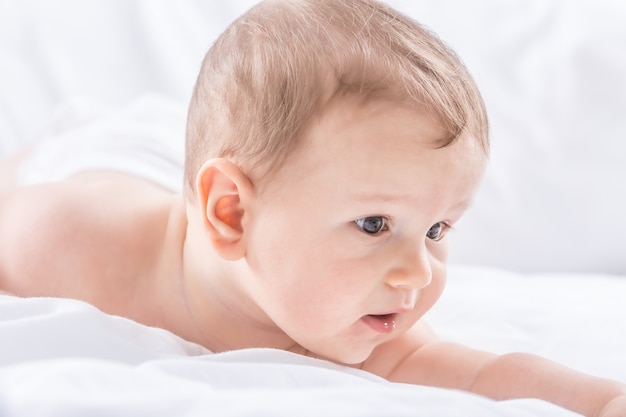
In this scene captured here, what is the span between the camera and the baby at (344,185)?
40.8 inches

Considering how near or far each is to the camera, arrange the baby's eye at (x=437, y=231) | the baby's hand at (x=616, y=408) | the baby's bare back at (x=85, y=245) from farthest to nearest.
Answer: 1. the baby's bare back at (x=85, y=245)
2. the baby's eye at (x=437, y=231)
3. the baby's hand at (x=616, y=408)

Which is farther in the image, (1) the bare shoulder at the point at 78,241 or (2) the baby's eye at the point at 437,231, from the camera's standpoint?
(1) the bare shoulder at the point at 78,241

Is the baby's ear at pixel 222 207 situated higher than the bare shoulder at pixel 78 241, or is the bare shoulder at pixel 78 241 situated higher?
the baby's ear at pixel 222 207

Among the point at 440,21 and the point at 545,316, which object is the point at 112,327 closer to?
the point at 545,316

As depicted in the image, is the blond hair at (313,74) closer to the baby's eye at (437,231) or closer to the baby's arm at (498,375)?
the baby's eye at (437,231)

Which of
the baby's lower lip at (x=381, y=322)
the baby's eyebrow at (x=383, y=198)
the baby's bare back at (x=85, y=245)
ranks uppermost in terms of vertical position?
the baby's eyebrow at (x=383, y=198)

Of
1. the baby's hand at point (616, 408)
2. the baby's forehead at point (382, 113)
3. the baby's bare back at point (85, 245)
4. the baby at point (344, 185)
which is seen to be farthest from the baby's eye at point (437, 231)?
the baby's bare back at point (85, 245)

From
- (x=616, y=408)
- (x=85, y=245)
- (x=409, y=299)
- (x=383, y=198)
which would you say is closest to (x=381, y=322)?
(x=409, y=299)

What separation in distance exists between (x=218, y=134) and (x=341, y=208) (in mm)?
181

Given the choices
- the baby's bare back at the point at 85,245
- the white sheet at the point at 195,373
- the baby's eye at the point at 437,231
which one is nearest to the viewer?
the white sheet at the point at 195,373

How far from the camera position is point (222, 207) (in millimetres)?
1133

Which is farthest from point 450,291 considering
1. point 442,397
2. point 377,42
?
point 442,397

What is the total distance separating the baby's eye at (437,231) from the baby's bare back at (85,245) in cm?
41

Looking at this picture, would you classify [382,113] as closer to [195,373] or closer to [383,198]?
[383,198]
